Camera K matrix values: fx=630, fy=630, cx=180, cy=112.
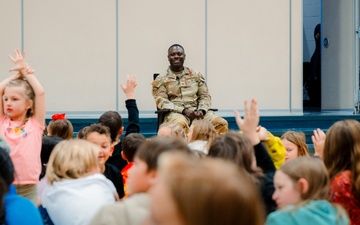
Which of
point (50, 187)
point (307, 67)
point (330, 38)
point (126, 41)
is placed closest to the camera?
point (50, 187)

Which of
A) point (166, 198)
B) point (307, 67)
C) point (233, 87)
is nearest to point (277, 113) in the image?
point (233, 87)

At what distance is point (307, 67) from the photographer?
1253 centimetres

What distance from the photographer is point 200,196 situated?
1.10 metres

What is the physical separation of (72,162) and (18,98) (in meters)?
0.78

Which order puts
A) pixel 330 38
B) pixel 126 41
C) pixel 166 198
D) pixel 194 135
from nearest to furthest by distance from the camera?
pixel 166 198
pixel 194 135
pixel 126 41
pixel 330 38

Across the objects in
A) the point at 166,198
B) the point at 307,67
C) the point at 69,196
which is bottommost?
the point at 69,196

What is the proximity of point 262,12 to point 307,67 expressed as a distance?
4006 millimetres

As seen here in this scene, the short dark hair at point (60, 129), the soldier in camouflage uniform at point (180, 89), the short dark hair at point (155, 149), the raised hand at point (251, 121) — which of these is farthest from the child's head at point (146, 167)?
the soldier in camouflage uniform at point (180, 89)

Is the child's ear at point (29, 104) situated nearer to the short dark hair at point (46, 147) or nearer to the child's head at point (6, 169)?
the short dark hair at point (46, 147)

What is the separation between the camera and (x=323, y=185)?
7.97ft

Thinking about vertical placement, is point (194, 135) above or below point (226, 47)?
below

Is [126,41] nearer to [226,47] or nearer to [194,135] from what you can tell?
[226,47]

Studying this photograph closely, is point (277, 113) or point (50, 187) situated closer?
point (50, 187)

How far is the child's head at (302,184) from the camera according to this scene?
7.93 ft
